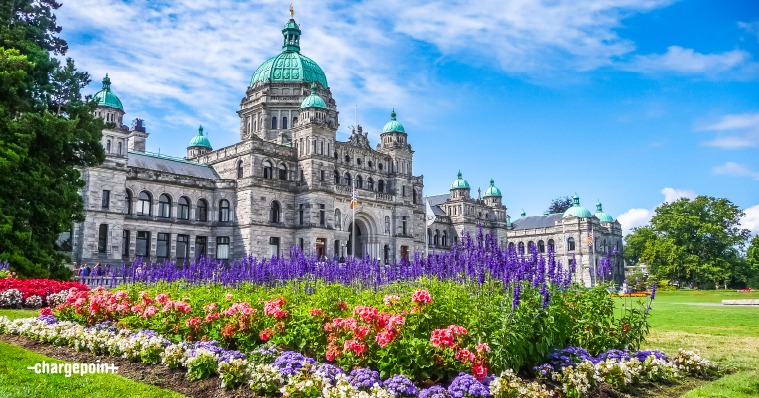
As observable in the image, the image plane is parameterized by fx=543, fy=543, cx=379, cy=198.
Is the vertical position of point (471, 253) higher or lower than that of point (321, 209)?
lower

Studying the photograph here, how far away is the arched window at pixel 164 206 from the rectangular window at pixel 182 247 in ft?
6.66

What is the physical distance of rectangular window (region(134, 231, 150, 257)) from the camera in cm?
3972

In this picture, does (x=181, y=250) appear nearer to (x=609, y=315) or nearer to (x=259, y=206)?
(x=259, y=206)

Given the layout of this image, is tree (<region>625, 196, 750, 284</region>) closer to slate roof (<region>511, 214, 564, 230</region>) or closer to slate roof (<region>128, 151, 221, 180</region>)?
slate roof (<region>511, 214, 564, 230</region>)

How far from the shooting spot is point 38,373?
27.5 ft

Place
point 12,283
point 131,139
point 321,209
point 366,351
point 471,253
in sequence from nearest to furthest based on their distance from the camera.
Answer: point 366,351 < point 471,253 < point 12,283 < point 321,209 < point 131,139

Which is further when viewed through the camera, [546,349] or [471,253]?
[471,253]

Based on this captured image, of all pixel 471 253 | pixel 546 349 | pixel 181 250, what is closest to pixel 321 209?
pixel 181 250

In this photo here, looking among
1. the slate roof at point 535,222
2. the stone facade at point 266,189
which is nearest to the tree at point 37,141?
the stone facade at point 266,189

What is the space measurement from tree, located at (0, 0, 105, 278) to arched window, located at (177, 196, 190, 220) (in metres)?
17.8

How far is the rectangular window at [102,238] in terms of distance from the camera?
36.5 meters

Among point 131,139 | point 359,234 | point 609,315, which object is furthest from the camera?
point 131,139

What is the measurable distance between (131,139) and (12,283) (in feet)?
149

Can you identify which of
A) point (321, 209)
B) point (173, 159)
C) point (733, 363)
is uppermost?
point (173, 159)
